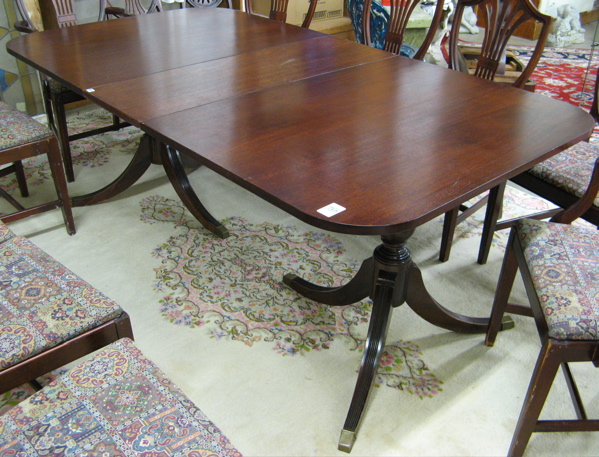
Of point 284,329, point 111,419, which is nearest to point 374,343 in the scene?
point 284,329

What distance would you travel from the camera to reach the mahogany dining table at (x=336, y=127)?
130 cm

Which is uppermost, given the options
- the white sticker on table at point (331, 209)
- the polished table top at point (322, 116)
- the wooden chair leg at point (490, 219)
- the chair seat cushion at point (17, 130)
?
the polished table top at point (322, 116)

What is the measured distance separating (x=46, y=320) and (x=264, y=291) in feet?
2.95

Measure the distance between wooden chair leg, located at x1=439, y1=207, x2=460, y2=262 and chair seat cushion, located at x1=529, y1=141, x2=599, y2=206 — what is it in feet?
1.04

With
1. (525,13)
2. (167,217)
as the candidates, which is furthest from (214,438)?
(525,13)

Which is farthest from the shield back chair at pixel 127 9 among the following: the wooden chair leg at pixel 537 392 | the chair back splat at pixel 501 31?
the wooden chair leg at pixel 537 392

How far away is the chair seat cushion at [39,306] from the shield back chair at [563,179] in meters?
1.26

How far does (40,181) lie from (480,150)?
7.08 feet

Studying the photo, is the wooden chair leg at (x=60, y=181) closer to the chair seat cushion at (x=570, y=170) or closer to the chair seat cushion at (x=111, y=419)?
the chair seat cushion at (x=111, y=419)

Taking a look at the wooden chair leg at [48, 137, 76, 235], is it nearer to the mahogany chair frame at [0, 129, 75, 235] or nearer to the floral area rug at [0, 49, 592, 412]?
the mahogany chair frame at [0, 129, 75, 235]

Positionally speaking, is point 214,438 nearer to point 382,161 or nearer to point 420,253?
point 382,161

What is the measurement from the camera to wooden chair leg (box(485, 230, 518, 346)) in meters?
1.64

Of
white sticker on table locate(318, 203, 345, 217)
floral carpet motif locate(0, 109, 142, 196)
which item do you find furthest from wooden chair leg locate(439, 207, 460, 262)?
floral carpet motif locate(0, 109, 142, 196)

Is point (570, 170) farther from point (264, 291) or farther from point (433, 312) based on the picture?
point (264, 291)
